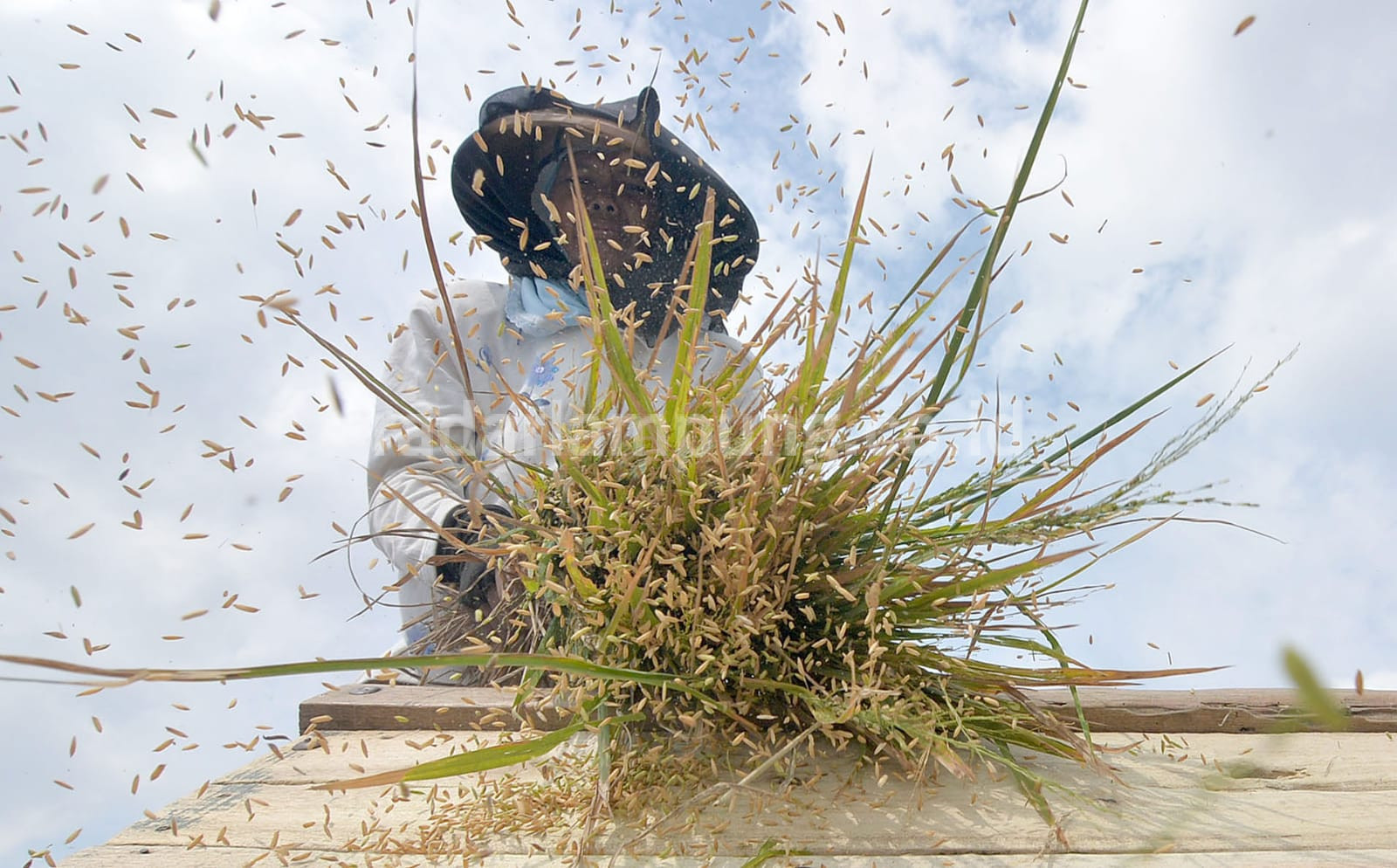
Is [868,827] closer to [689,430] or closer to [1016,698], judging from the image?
[1016,698]

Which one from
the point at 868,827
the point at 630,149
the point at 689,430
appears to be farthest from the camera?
the point at 630,149

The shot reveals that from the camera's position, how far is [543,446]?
3.56 ft

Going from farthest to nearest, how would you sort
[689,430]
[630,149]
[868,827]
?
[630,149] → [689,430] → [868,827]

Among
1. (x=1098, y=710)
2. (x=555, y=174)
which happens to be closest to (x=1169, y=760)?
(x=1098, y=710)

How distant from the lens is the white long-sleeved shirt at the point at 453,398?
1375mm

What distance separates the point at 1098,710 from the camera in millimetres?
1329

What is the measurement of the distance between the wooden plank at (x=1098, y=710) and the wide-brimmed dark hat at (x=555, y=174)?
45.6 inches

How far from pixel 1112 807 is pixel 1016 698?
15 centimetres

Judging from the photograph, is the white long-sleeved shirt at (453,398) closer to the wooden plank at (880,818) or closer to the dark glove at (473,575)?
the dark glove at (473,575)

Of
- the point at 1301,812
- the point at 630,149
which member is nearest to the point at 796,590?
the point at 1301,812

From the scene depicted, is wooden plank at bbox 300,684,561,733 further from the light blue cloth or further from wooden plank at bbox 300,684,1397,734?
the light blue cloth

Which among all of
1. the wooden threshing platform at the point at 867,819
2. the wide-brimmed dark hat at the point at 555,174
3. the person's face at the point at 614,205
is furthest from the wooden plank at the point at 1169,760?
the person's face at the point at 614,205

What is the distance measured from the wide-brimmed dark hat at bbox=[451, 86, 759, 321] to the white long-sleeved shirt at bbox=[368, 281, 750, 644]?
7.2 inches

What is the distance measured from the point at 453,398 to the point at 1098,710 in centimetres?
167
